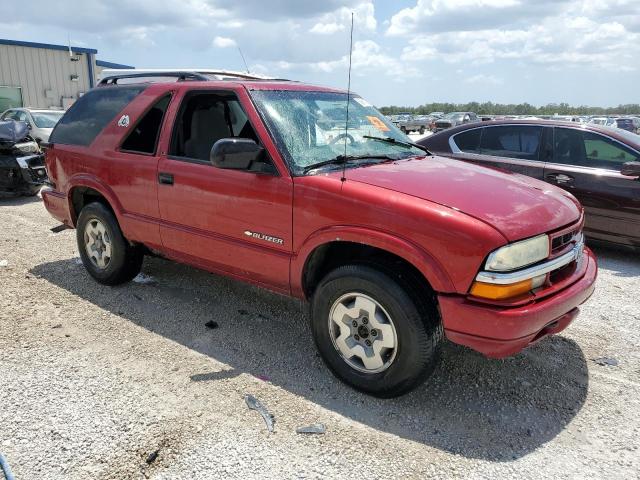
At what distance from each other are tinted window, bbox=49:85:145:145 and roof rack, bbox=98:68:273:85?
18 centimetres

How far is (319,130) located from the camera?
3635 millimetres

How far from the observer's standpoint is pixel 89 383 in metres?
3.19

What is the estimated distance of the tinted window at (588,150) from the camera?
596 cm

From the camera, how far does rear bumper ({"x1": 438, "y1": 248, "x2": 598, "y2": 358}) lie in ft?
8.61

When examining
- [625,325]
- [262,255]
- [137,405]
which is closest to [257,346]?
[262,255]

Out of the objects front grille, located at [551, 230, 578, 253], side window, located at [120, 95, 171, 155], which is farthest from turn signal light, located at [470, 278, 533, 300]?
side window, located at [120, 95, 171, 155]

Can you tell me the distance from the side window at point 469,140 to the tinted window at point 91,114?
431 cm

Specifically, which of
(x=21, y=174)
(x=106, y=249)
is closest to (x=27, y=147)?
(x=21, y=174)

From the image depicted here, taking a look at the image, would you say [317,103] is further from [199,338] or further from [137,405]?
[137,405]

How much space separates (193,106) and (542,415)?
3327 mm

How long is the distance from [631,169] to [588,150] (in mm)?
612

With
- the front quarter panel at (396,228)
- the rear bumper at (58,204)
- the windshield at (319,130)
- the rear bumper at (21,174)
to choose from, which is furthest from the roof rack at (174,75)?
the rear bumper at (21,174)

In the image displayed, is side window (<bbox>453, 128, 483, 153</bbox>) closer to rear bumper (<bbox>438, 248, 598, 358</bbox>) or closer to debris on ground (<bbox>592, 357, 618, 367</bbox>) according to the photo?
debris on ground (<bbox>592, 357, 618, 367</bbox>)

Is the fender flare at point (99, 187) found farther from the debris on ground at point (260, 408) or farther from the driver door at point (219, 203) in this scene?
the debris on ground at point (260, 408)
